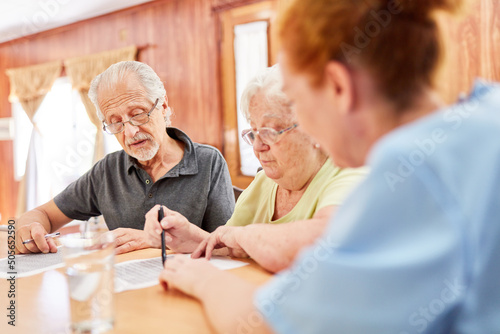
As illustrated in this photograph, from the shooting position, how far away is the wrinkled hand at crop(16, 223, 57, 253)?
5.31 feet

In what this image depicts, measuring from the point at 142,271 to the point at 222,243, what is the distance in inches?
9.4

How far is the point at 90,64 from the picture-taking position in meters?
6.06

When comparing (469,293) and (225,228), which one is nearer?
(469,293)

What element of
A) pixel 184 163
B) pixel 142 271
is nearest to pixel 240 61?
pixel 184 163

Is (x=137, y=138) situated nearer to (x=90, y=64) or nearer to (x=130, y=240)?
(x=130, y=240)

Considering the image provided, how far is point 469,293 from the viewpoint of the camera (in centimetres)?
55

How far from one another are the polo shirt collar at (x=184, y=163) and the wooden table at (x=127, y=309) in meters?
0.86

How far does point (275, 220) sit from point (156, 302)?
58 centimetres

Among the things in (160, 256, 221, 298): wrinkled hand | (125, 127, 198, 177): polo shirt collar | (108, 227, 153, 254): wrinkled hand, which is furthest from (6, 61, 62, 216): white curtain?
(160, 256, 221, 298): wrinkled hand

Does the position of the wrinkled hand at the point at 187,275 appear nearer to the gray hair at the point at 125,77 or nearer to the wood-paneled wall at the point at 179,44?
the gray hair at the point at 125,77

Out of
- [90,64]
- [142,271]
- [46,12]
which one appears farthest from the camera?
[90,64]

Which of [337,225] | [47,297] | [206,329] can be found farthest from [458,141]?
[47,297]

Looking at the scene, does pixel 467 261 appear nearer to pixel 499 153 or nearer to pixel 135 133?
pixel 499 153

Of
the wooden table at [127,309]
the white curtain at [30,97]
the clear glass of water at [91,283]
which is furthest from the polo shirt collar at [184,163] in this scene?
the white curtain at [30,97]
